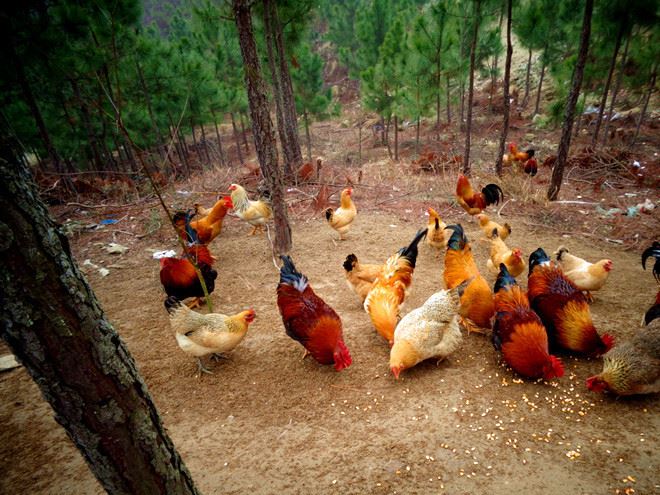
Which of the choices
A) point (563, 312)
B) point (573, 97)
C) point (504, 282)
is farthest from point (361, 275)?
point (573, 97)

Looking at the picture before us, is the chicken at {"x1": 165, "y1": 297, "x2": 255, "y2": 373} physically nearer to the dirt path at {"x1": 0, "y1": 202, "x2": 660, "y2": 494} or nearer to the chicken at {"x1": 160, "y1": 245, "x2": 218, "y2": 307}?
the dirt path at {"x1": 0, "y1": 202, "x2": 660, "y2": 494}

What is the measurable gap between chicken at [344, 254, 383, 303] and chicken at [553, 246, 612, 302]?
2.58 m

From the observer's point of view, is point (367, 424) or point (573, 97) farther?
point (573, 97)

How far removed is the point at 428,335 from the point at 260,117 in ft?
12.9

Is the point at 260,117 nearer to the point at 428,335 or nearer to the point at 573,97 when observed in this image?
the point at 428,335

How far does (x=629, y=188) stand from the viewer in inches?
335

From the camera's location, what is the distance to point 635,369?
265 cm

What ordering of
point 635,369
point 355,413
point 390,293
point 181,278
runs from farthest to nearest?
1. point 181,278
2. point 390,293
3. point 355,413
4. point 635,369

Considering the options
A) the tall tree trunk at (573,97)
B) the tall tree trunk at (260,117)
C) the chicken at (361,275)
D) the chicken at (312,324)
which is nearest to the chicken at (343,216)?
the tall tree trunk at (260,117)

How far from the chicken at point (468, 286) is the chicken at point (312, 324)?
4.69ft

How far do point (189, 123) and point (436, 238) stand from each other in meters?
15.4

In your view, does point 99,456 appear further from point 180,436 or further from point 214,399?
point 214,399

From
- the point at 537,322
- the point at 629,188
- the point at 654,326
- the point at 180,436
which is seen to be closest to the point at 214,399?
the point at 180,436

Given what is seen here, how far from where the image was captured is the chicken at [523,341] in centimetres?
302
